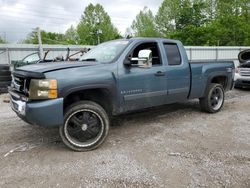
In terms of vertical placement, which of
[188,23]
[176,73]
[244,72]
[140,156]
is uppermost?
[188,23]

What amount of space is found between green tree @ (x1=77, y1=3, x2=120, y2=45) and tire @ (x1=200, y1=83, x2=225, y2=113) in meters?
47.7

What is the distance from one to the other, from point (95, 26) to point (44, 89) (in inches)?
2176

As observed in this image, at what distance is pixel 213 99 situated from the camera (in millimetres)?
6758

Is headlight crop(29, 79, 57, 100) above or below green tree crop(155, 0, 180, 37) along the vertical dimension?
below

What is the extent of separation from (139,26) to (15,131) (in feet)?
173

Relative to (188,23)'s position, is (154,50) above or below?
below

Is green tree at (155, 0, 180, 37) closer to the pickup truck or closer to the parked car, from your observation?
the parked car

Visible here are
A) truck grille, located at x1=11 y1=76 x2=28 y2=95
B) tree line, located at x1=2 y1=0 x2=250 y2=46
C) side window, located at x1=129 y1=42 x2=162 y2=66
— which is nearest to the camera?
truck grille, located at x1=11 y1=76 x2=28 y2=95

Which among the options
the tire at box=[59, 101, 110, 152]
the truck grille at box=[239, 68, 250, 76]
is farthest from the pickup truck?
the truck grille at box=[239, 68, 250, 76]

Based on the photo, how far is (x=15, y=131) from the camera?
5305 mm

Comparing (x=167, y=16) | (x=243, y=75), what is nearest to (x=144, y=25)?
(x=167, y=16)

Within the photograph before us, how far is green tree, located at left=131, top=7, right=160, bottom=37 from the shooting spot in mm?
51375

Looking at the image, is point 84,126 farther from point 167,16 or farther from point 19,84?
point 167,16

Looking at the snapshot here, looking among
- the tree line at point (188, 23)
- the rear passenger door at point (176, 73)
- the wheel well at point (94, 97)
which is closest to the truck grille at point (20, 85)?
the wheel well at point (94, 97)
